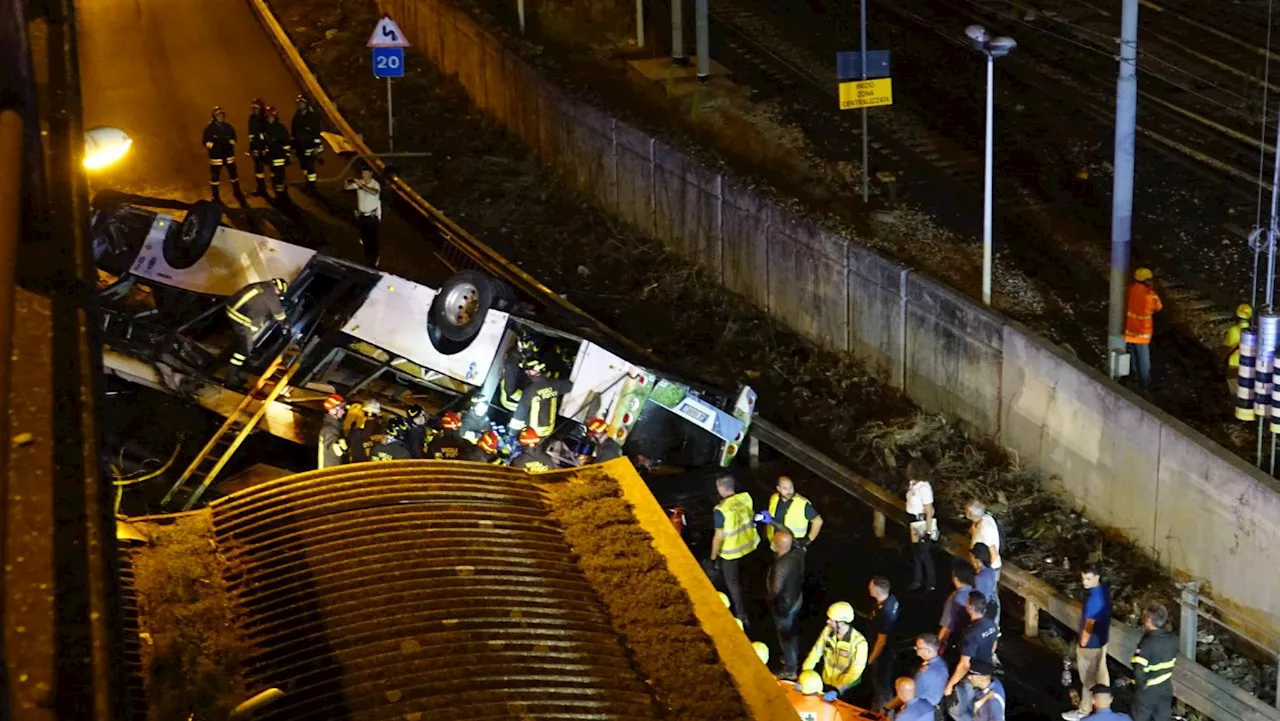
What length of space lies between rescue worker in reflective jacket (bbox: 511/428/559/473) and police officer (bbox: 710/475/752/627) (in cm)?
147

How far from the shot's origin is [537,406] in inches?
559

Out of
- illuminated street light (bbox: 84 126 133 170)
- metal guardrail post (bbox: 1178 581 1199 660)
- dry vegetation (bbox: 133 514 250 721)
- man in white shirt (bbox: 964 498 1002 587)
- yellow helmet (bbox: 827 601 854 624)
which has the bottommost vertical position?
metal guardrail post (bbox: 1178 581 1199 660)

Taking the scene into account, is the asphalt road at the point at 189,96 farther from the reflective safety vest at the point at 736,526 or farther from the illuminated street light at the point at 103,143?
the reflective safety vest at the point at 736,526

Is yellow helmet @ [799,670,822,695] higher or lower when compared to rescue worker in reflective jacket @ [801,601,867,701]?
higher

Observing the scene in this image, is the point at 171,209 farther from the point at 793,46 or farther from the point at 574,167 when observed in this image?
the point at 793,46

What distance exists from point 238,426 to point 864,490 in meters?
5.84

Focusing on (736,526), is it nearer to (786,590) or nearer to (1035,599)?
(786,590)

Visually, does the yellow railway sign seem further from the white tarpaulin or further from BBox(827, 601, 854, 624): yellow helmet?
BBox(827, 601, 854, 624): yellow helmet

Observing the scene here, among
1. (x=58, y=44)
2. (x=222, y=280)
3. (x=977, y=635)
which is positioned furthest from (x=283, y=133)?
(x=977, y=635)

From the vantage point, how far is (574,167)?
21953mm

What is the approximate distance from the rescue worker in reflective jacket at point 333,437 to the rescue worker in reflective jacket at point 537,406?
5.42 feet

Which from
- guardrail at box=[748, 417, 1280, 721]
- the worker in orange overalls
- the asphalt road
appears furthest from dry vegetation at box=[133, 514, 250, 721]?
the asphalt road

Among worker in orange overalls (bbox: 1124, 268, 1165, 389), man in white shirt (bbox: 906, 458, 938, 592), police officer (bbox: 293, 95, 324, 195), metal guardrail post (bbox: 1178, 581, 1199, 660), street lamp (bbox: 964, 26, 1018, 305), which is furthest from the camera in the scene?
police officer (bbox: 293, 95, 324, 195)

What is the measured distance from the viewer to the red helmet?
13.4 metres
